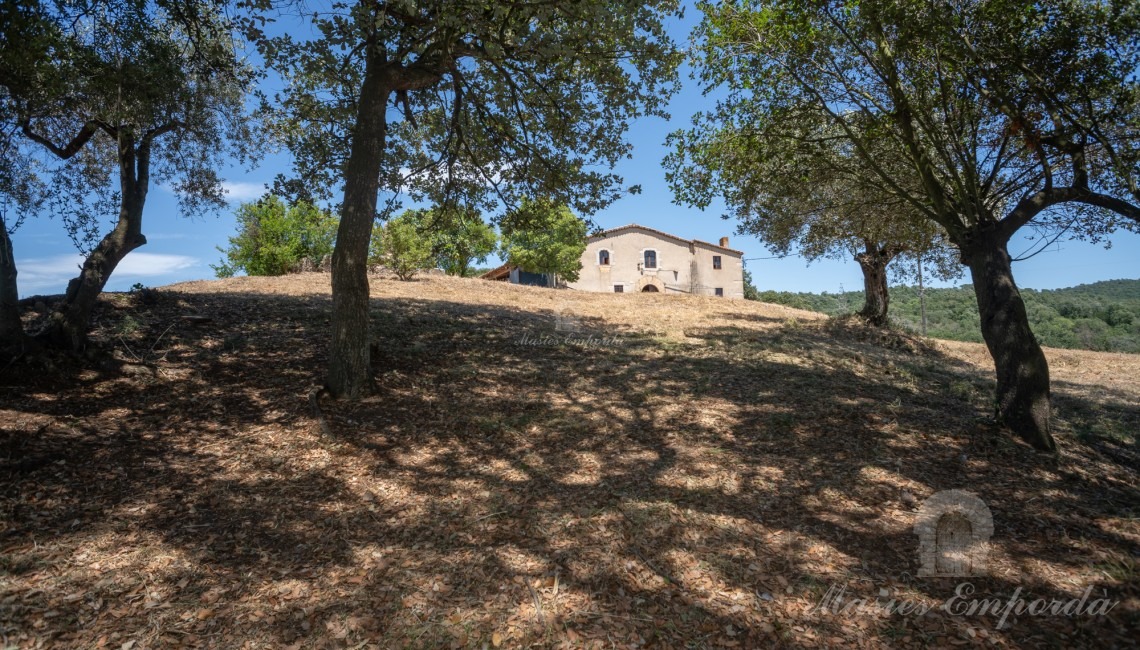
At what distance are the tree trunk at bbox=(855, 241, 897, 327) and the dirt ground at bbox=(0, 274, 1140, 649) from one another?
9.22m

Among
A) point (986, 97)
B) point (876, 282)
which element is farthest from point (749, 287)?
point (986, 97)

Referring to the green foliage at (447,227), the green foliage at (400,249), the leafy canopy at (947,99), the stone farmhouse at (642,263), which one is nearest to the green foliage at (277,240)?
the green foliage at (400,249)

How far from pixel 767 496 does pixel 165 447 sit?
644 centimetres

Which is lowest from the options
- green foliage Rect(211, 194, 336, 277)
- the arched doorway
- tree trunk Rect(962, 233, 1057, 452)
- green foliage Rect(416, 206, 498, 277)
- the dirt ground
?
the dirt ground

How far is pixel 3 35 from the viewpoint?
590cm

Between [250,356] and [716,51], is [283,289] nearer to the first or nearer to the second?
[250,356]

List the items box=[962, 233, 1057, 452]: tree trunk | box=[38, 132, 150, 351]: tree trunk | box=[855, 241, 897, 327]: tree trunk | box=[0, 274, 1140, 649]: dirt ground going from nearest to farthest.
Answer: box=[0, 274, 1140, 649]: dirt ground → box=[962, 233, 1057, 452]: tree trunk → box=[38, 132, 150, 351]: tree trunk → box=[855, 241, 897, 327]: tree trunk

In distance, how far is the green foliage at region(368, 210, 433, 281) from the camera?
854 inches

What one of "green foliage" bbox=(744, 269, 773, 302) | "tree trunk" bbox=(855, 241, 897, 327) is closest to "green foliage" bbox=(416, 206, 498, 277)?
"tree trunk" bbox=(855, 241, 897, 327)

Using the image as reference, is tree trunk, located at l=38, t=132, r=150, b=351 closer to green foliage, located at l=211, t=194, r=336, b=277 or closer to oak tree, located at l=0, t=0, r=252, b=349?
oak tree, located at l=0, t=0, r=252, b=349

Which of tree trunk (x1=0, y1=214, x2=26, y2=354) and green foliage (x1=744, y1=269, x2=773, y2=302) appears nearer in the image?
tree trunk (x1=0, y1=214, x2=26, y2=354)

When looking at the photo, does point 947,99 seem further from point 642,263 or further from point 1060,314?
point 1060,314

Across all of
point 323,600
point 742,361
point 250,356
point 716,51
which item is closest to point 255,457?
point 323,600

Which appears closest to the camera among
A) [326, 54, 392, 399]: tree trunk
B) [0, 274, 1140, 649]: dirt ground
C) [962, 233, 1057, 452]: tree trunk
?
[0, 274, 1140, 649]: dirt ground
